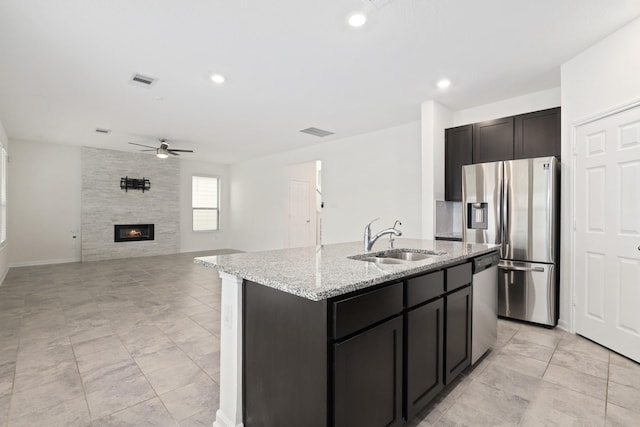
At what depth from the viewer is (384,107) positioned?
459cm

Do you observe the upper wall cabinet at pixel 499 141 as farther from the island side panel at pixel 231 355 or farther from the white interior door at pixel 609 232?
the island side panel at pixel 231 355

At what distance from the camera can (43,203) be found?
271 inches

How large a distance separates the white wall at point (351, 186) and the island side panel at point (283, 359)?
410cm

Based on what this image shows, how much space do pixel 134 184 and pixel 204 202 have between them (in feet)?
6.48

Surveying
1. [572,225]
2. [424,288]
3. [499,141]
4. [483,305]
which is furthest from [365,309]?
[499,141]

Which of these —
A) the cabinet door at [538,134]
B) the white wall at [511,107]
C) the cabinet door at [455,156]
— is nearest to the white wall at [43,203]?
the cabinet door at [455,156]

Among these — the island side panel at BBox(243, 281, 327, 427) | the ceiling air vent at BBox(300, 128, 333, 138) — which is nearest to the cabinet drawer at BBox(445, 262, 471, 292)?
the island side panel at BBox(243, 281, 327, 427)

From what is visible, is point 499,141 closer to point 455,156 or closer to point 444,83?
point 455,156

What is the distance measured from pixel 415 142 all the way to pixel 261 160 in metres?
4.69

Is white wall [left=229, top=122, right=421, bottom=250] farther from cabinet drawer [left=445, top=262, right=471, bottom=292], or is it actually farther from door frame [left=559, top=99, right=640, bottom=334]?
cabinet drawer [left=445, top=262, right=471, bottom=292]

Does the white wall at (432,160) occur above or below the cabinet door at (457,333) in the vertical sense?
A: above

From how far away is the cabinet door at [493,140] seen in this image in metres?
3.86

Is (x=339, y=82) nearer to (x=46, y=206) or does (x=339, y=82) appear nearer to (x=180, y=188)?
(x=180, y=188)

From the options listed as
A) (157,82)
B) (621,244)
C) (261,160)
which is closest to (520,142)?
(621,244)
